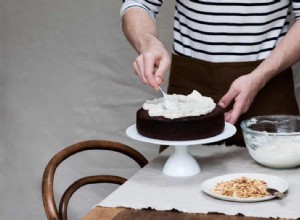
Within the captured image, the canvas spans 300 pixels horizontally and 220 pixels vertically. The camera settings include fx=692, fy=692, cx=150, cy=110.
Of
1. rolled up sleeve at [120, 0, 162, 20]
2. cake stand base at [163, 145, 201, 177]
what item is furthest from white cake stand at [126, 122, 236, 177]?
rolled up sleeve at [120, 0, 162, 20]

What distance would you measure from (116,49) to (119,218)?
1.54 meters

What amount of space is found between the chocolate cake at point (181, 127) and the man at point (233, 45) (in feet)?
0.69

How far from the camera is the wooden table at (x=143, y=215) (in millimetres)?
1384

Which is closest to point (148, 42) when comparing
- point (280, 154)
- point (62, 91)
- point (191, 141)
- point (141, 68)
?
point (141, 68)

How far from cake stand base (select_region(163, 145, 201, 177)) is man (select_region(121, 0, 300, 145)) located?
241 millimetres

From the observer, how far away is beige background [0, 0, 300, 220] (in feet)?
9.40

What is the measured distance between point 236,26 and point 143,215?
2.50 ft

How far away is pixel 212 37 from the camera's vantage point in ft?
6.52

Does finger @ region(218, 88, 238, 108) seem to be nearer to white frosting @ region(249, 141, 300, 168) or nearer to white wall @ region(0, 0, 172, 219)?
white frosting @ region(249, 141, 300, 168)

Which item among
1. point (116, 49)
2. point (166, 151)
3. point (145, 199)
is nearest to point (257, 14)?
point (166, 151)

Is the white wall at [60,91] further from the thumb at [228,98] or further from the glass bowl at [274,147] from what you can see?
the glass bowl at [274,147]

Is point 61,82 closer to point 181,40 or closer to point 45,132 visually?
point 45,132

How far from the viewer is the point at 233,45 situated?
1.98 meters

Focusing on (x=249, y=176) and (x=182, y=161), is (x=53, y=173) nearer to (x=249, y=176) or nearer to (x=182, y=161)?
(x=182, y=161)
